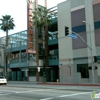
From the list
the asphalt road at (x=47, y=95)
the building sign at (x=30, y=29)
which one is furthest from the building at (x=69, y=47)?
the asphalt road at (x=47, y=95)

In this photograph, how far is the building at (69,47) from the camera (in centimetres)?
3684

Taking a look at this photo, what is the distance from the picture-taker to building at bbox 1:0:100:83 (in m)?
36.8

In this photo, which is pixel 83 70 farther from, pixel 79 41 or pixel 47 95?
pixel 47 95

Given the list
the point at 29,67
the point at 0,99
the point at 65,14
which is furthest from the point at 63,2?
the point at 0,99

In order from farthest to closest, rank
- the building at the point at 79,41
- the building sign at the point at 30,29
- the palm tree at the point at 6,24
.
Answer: the palm tree at the point at 6,24 → the building sign at the point at 30,29 → the building at the point at 79,41

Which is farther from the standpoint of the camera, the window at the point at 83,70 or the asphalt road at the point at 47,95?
the window at the point at 83,70

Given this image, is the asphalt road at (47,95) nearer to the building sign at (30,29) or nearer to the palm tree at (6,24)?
the building sign at (30,29)

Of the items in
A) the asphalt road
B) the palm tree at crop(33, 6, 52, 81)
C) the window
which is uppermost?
the palm tree at crop(33, 6, 52, 81)

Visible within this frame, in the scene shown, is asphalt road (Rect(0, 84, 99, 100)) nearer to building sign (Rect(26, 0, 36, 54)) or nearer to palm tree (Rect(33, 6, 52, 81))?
palm tree (Rect(33, 6, 52, 81))

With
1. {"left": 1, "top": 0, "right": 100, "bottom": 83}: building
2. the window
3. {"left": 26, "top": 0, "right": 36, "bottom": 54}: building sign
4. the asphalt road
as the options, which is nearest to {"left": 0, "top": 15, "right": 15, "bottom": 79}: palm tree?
{"left": 1, "top": 0, "right": 100, "bottom": 83}: building

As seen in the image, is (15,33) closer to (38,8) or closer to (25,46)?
(25,46)

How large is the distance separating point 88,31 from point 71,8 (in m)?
6.43

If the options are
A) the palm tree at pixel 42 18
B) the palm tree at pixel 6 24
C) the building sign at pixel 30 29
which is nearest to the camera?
the palm tree at pixel 42 18

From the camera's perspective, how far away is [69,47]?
133 feet
